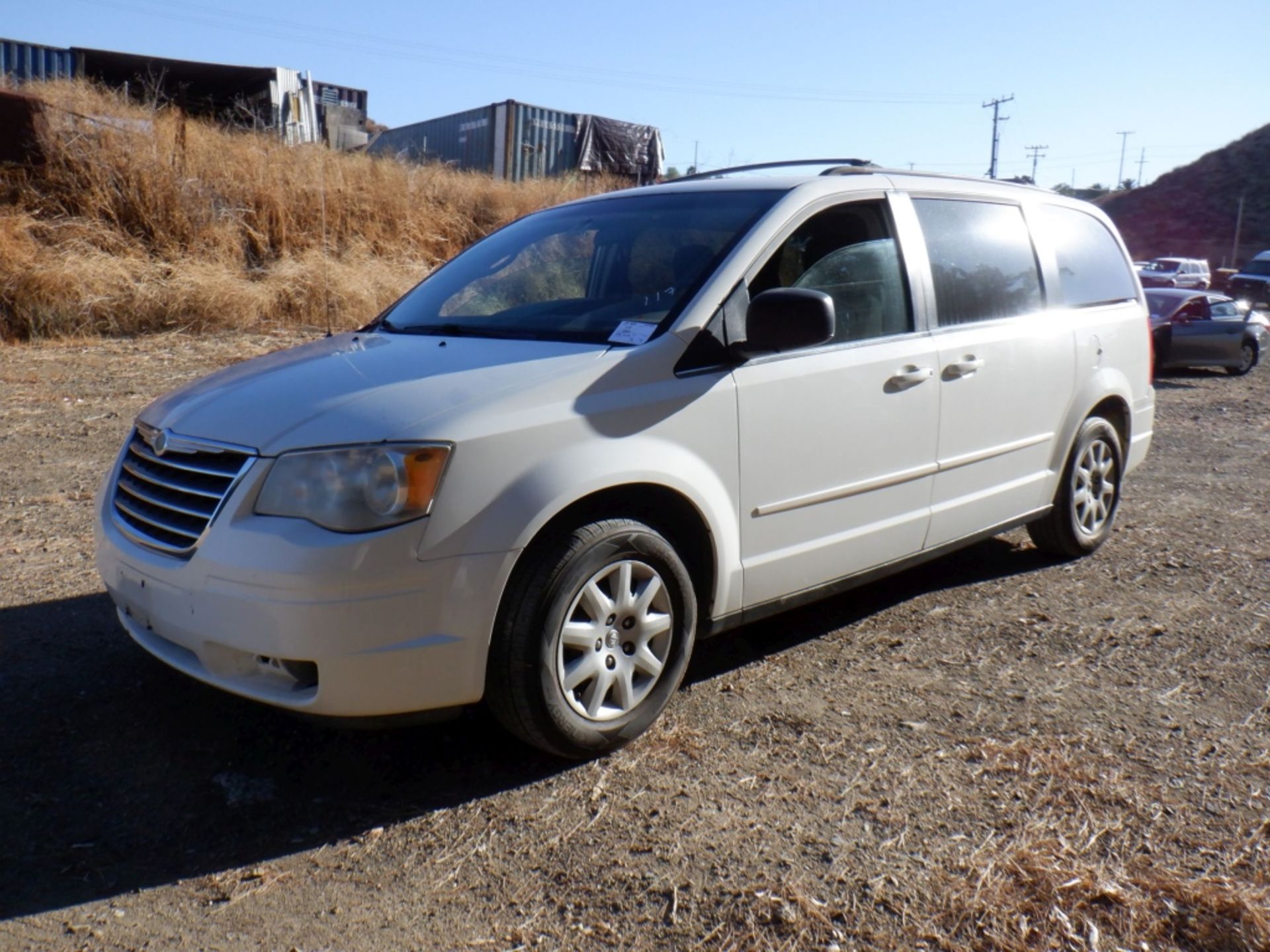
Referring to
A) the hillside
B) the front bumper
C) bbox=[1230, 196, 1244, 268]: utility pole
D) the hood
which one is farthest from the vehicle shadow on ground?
the hillside

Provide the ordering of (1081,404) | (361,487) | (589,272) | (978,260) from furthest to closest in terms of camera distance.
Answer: (1081,404), (978,260), (589,272), (361,487)

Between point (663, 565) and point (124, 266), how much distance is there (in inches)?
441

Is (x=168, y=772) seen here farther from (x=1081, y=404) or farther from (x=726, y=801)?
(x=1081, y=404)

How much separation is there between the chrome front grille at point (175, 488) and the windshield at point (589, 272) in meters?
1.06

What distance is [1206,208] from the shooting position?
197 ft

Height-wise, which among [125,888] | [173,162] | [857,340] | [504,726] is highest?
[173,162]

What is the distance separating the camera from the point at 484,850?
10.00 feet

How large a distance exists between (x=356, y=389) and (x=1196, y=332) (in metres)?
14.8

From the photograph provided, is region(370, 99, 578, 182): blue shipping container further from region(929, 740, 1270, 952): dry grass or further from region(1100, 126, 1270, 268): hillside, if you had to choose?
region(1100, 126, 1270, 268): hillside

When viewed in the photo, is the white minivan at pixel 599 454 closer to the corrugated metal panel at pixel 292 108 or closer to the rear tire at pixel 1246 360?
the rear tire at pixel 1246 360

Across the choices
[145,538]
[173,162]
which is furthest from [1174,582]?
[173,162]

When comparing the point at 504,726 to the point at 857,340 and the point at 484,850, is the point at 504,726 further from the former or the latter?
the point at 857,340

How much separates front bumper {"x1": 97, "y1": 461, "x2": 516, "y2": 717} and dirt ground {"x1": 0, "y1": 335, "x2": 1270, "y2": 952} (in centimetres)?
36

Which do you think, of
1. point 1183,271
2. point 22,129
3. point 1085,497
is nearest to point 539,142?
point 22,129
